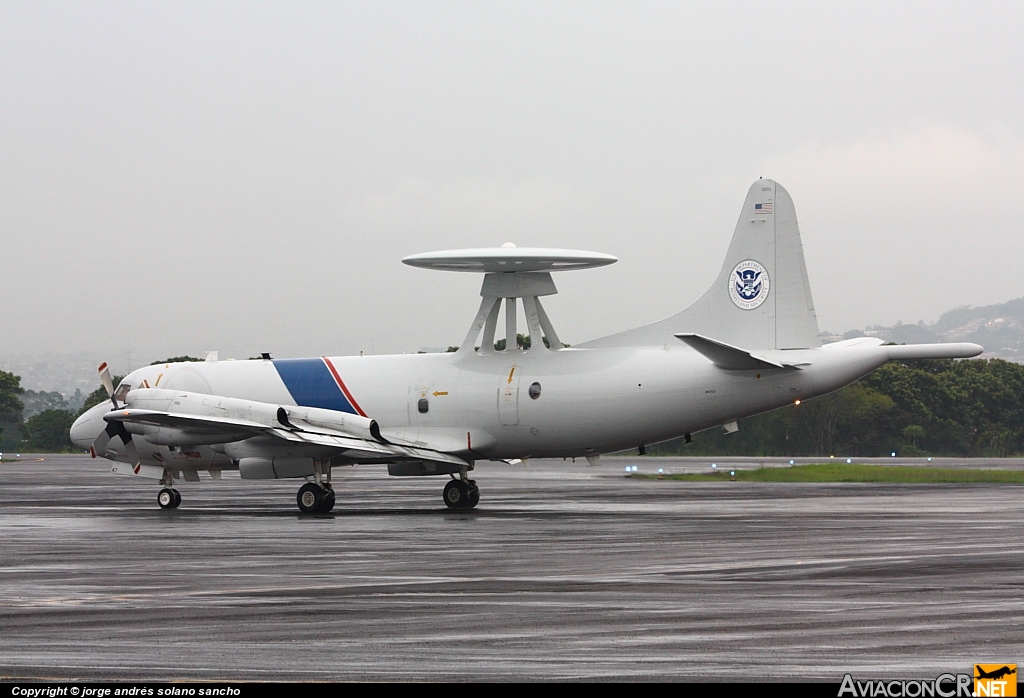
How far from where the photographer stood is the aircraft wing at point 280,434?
27.3m

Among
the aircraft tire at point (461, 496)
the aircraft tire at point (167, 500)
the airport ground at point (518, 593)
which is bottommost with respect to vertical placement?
the airport ground at point (518, 593)

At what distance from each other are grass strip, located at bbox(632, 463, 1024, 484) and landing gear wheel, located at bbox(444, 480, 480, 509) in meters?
15.0

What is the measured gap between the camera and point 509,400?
28047mm

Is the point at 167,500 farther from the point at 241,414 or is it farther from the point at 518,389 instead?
the point at 518,389

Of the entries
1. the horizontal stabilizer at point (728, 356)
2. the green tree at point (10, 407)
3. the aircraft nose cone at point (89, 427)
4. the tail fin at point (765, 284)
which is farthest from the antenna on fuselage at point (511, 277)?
the green tree at point (10, 407)

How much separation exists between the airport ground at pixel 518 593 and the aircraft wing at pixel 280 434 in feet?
5.06

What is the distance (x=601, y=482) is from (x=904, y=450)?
120 ft

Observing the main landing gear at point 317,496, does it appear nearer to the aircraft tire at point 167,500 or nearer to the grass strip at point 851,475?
the aircraft tire at point 167,500

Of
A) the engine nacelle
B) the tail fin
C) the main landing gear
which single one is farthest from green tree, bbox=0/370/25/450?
the tail fin

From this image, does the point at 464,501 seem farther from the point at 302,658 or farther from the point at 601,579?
the point at 302,658

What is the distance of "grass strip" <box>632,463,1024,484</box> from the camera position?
129ft

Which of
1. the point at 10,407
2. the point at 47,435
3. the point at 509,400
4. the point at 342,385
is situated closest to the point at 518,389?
the point at 509,400

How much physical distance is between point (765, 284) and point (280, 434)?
12.4 m

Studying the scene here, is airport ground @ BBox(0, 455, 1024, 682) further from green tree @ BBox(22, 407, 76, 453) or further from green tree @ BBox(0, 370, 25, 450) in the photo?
green tree @ BBox(0, 370, 25, 450)
